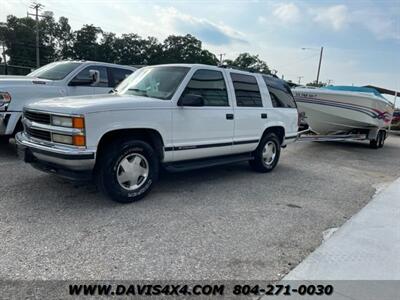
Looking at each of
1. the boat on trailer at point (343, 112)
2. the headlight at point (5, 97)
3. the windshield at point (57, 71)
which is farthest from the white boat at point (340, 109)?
the headlight at point (5, 97)

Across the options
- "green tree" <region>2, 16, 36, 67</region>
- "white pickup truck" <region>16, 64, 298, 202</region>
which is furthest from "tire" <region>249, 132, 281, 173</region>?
"green tree" <region>2, 16, 36, 67</region>

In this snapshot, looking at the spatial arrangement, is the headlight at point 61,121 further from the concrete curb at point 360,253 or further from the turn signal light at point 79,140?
the concrete curb at point 360,253

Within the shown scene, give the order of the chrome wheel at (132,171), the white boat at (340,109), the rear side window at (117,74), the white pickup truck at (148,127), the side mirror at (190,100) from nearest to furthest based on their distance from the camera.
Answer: the white pickup truck at (148,127) → the chrome wheel at (132,171) → the side mirror at (190,100) → the rear side window at (117,74) → the white boat at (340,109)

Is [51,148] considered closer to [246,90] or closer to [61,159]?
[61,159]

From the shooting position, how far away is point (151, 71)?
5.49m

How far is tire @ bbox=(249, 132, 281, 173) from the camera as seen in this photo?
683 cm

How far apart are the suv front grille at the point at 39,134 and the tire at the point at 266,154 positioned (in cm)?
396

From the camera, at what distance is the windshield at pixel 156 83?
16.4ft

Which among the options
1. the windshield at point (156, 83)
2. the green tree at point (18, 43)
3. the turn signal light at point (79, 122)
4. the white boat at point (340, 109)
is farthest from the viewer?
the green tree at point (18, 43)

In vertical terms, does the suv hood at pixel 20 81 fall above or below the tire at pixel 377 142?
above

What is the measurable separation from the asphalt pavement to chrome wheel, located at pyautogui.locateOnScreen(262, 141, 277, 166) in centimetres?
48

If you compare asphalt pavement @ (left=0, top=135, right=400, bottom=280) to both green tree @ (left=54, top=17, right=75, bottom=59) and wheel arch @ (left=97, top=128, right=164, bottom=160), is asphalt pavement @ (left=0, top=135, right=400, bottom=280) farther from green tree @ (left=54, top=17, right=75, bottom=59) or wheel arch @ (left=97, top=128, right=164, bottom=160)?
green tree @ (left=54, top=17, right=75, bottom=59)

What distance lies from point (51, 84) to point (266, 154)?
4612 mm

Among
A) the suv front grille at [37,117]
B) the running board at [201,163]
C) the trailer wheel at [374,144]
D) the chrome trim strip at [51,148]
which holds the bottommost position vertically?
the trailer wheel at [374,144]
